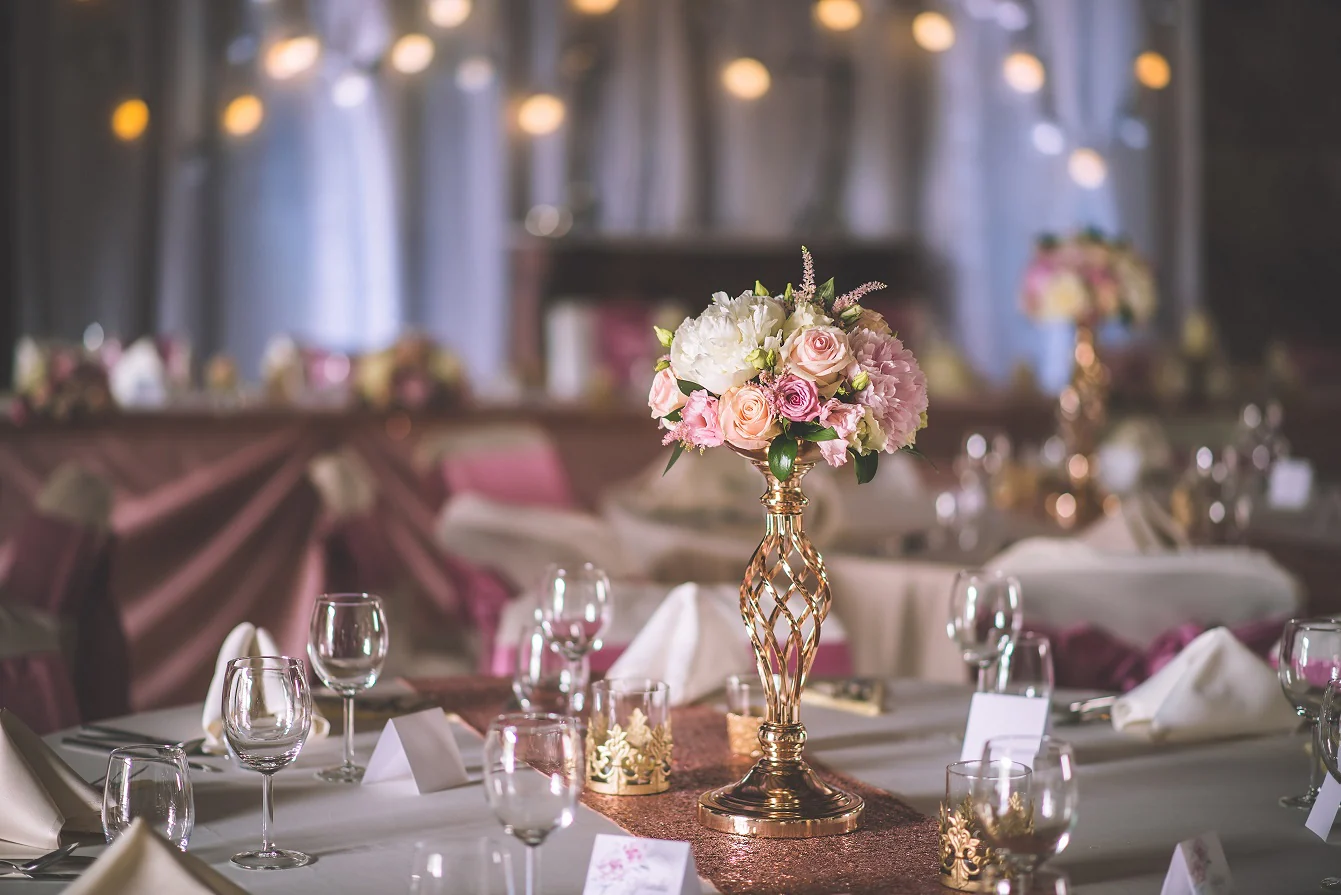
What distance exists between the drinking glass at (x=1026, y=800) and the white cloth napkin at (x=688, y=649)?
79cm

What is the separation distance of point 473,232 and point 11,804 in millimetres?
8242

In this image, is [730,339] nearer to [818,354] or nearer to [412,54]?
[818,354]

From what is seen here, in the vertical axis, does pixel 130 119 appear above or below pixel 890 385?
above

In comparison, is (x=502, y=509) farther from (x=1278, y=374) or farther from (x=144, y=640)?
(x=1278, y=374)

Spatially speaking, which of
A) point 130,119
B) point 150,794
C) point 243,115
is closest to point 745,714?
point 150,794

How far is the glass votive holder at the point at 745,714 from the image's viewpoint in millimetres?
1672

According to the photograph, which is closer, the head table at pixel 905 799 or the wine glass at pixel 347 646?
the head table at pixel 905 799

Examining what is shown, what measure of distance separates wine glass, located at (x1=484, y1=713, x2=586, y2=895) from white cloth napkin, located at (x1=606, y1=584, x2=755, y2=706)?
82 centimetres

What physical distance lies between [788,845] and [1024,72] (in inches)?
363

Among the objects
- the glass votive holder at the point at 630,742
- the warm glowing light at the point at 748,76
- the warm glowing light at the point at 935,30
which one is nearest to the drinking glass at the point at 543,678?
the glass votive holder at the point at 630,742

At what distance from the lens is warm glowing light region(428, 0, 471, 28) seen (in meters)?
9.20

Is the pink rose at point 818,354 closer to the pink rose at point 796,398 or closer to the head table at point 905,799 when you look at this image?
the pink rose at point 796,398

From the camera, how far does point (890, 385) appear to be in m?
1.37

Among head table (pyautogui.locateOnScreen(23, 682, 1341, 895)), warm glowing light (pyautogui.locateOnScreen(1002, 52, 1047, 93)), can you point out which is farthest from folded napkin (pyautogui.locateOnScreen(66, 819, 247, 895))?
warm glowing light (pyautogui.locateOnScreen(1002, 52, 1047, 93))
